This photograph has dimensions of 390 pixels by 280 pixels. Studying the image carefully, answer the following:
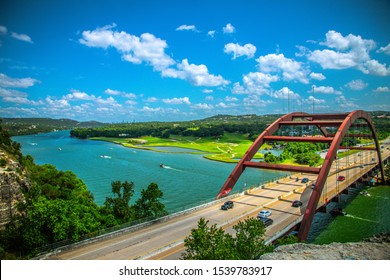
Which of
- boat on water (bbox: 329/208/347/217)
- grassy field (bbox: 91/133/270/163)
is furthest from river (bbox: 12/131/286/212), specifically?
grassy field (bbox: 91/133/270/163)

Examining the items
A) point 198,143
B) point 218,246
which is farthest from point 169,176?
point 198,143

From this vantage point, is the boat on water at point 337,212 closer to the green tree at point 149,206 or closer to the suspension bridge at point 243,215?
the suspension bridge at point 243,215

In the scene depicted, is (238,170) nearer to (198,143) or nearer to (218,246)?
(218,246)

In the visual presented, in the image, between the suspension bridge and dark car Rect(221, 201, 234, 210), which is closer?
the suspension bridge

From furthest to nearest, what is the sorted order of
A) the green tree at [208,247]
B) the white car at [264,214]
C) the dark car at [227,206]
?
1. the dark car at [227,206]
2. the white car at [264,214]
3. the green tree at [208,247]

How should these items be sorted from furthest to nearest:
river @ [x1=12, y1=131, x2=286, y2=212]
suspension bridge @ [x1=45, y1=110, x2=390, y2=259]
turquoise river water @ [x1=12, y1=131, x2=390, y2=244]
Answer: river @ [x1=12, y1=131, x2=286, y2=212], turquoise river water @ [x1=12, y1=131, x2=390, y2=244], suspension bridge @ [x1=45, y1=110, x2=390, y2=259]

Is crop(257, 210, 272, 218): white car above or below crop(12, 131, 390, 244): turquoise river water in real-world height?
above

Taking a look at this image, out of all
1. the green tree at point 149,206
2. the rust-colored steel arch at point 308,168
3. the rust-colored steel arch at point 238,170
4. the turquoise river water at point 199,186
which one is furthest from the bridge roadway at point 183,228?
the turquoise river water at point 199,186

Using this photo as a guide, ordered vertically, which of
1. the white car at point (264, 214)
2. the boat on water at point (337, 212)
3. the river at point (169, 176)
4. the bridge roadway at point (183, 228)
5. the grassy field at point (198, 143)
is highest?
the grassy field at point (198, 143)

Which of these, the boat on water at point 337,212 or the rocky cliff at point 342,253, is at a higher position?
the rocky cliff at point 342,253

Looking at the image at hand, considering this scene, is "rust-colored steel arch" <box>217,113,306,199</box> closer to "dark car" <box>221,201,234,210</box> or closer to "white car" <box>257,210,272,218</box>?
"dark car" <box>221,201,234,210</box>

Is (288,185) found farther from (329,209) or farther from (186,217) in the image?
(186,217)
